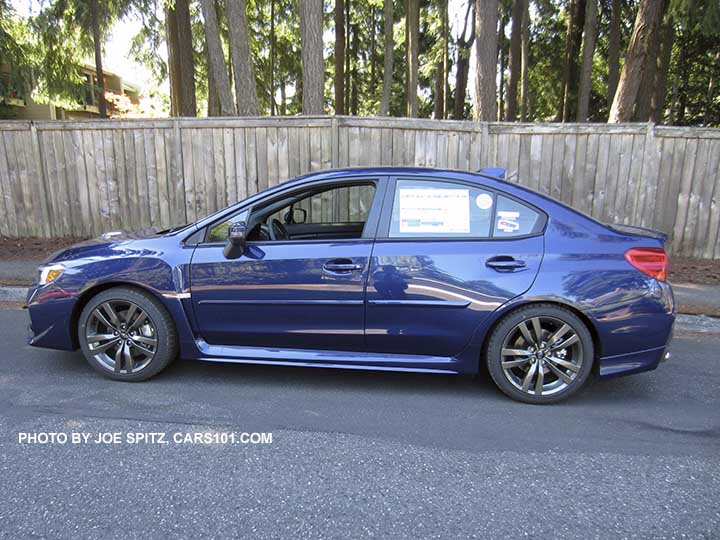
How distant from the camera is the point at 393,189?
3.61 metres

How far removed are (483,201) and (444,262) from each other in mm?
542

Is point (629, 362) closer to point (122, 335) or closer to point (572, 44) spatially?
point (122, 335)

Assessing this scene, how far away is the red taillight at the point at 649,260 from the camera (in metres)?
3.29

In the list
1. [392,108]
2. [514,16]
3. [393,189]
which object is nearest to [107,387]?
[393,189]

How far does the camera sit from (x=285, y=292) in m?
3.53

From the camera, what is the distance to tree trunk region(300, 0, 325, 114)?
7684 millimetres

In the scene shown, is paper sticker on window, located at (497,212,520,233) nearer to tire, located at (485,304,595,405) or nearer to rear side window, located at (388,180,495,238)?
rear side window, located at (388,180,495,238)

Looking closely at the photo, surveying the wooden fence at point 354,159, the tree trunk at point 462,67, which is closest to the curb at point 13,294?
the wooden fence at point 354,159

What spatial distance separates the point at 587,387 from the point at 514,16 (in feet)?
56.9

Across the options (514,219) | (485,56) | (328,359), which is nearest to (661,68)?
(485,56)

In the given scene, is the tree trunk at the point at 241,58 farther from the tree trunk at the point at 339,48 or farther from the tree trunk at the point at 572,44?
the tree trunk at the point at 572,44

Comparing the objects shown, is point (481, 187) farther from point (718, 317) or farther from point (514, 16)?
point (514, 16)

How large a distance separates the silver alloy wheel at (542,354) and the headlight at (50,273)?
331 cm

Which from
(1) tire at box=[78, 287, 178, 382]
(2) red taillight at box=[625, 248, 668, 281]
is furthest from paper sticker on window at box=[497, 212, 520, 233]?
(1) tire at box=[78, 287, 178, 382]
